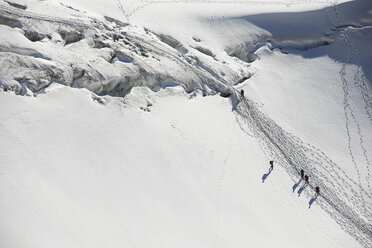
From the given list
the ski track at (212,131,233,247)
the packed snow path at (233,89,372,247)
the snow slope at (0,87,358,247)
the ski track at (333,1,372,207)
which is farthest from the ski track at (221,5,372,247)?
the ski track at (212,131,233,247)

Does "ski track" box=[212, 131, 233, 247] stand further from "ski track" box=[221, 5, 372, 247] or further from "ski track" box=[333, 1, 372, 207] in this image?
"ski track" box=[333, 1, 372, 207]

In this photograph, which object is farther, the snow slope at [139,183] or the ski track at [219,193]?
the ski track at [219,193]

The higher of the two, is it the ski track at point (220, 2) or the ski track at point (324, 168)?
the ski track at point (220, 2)

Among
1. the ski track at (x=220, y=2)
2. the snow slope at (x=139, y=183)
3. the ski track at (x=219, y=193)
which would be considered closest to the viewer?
the snow slope at (x=139, y=183)

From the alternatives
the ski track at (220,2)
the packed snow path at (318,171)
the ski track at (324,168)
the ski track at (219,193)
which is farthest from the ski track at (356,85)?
the ski track at (219,193)

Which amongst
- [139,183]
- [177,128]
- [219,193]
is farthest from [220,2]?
[139,183]

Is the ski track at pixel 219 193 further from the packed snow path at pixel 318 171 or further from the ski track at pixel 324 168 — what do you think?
the ski track at pixel 324 168

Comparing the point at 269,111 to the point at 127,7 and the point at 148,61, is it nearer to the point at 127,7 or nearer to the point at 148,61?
the point at 148,61
